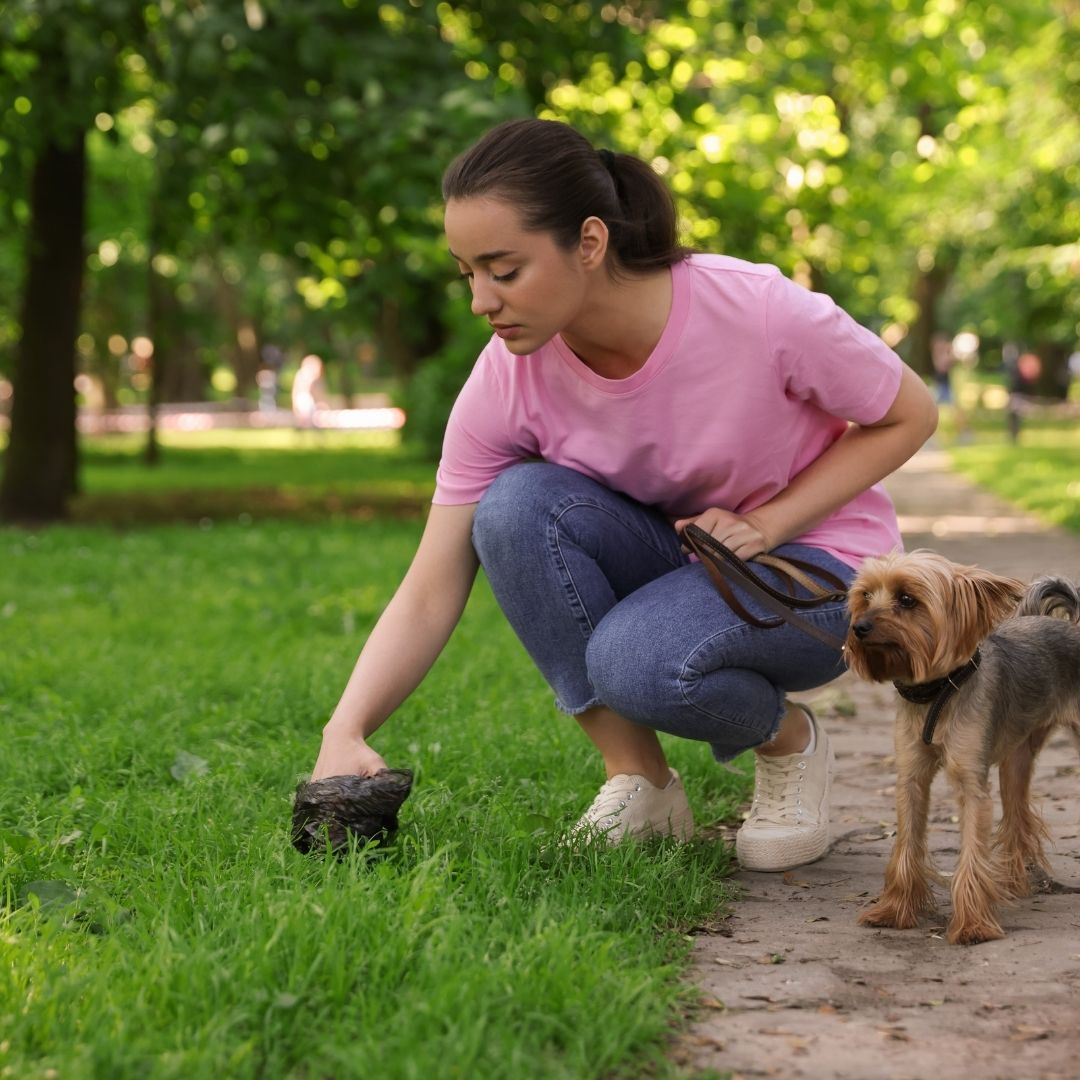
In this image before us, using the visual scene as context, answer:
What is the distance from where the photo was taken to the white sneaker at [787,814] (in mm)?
4129

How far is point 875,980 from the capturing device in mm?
3283

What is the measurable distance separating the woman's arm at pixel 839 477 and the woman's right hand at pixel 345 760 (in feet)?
3.16

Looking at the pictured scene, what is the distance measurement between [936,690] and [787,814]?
2.38ft

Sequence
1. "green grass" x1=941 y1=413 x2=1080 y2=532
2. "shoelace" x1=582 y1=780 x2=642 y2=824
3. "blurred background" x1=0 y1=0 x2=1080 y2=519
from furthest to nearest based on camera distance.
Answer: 1. "green grass" x1=941 y1=413 x2=1080 y2=532
2. "blurred background" x1=0 y1=0 x2=1080 y2=519
3. "shoelace" x1=582 y1=780 x2=642 y2=824

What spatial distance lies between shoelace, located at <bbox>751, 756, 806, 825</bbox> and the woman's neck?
3.74 feet

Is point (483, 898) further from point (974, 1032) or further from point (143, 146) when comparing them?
point (143, 146)

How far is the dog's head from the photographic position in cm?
347

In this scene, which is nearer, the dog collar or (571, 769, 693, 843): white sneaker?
the dog collar

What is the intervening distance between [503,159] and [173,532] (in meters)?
9.39

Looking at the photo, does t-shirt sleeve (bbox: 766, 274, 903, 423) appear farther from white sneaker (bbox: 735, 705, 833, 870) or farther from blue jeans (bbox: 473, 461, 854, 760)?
white sneaker (bbox: 735, 705, 833, 870)

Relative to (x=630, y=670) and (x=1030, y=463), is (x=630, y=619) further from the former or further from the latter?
(x=1030, y=463)

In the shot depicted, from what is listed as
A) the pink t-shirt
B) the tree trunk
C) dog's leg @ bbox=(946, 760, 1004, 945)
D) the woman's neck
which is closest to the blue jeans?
the pink t-shirt

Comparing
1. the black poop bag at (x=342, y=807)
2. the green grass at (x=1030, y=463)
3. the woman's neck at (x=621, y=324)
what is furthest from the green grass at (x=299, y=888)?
the green grass at (x=1030, y=463)

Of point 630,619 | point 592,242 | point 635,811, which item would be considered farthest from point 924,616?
point 592,242
